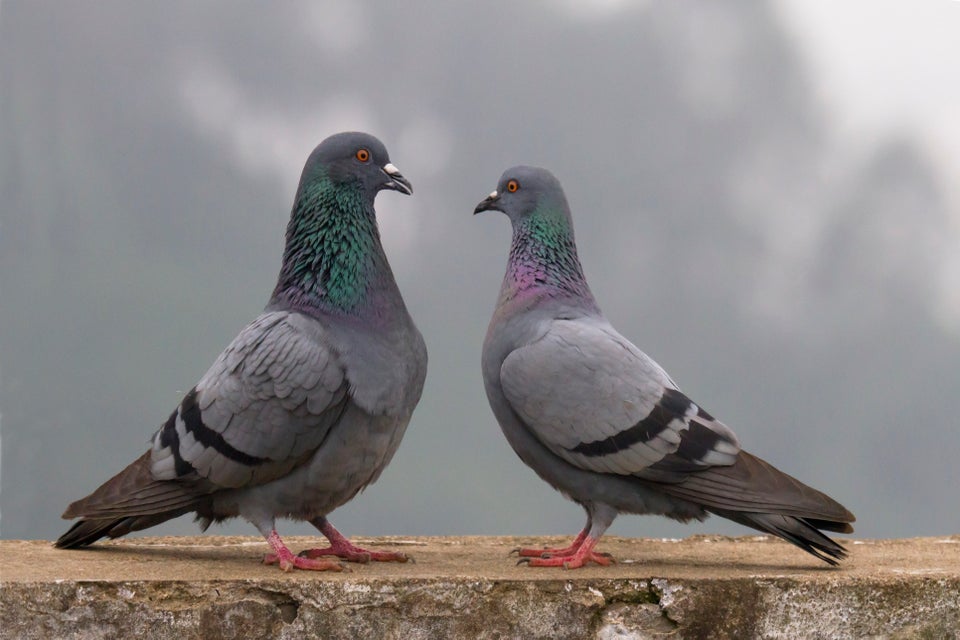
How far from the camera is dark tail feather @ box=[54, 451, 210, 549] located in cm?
556

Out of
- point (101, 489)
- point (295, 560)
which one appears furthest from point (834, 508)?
point (101, 489)

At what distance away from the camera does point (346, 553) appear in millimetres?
5785

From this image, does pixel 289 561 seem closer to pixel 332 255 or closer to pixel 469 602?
pixel 469 602

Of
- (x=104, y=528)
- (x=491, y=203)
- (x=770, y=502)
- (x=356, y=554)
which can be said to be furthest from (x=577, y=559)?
(x=104, y=528)

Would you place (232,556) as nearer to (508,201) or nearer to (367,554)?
(367,554)

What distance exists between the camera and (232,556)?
591cm

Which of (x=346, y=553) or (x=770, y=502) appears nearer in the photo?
(x=770, y=502)

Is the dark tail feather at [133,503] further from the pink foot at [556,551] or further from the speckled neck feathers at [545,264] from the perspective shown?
the speckled neck feathers at [545,264]

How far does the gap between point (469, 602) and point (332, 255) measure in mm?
1827

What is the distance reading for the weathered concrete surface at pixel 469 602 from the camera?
5039mm

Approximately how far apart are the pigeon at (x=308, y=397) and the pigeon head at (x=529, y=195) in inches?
27.4

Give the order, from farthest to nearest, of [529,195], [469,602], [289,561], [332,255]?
[529,195]
[332,255]
[289,561]
[469,602]

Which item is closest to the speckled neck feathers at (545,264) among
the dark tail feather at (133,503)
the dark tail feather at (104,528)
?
the dark tail feather at (133,503)

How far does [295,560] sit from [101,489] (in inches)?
45.9
